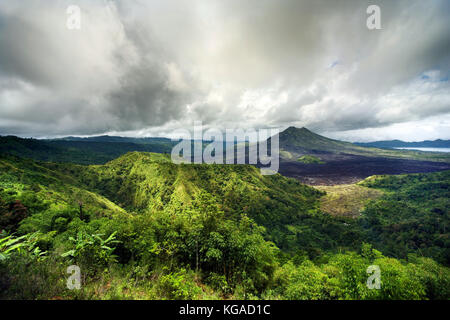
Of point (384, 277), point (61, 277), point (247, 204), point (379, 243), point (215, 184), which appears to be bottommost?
point (379, 243)

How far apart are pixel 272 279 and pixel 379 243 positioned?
124 metres

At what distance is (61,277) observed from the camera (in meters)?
7.23

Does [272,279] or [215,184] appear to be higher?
[272,279]

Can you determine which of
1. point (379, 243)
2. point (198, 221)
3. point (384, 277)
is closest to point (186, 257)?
point (198, 221)

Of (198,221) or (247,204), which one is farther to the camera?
(247,204)

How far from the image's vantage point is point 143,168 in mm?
102375

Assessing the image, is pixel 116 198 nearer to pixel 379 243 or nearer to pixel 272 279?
pixel 272 279

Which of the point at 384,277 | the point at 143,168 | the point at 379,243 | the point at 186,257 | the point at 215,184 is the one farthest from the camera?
the point at 215,184
